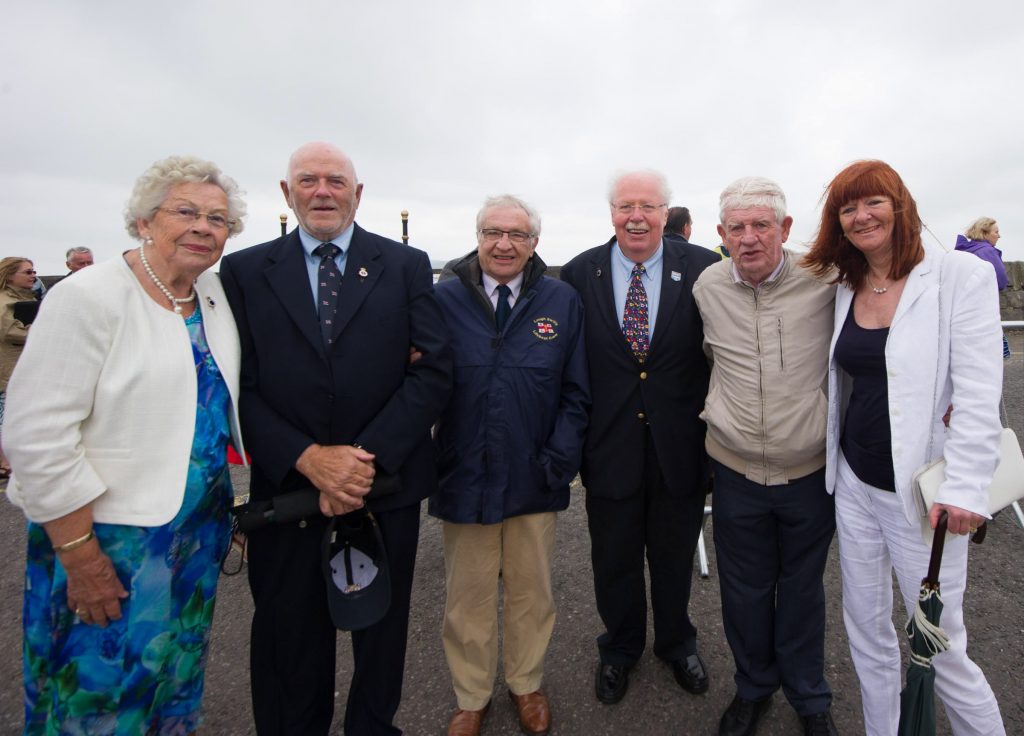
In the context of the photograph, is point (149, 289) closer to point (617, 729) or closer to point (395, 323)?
point (395, 323)

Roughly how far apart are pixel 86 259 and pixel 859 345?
27.4 ft

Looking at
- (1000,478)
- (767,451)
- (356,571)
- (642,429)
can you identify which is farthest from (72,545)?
(1000,478)

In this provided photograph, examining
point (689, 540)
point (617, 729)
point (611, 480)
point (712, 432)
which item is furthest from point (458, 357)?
point (617, 729)

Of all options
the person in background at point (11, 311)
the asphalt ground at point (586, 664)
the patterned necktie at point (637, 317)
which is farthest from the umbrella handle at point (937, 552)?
the person in background at point (11, 311)

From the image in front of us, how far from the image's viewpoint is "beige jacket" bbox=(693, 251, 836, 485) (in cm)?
227

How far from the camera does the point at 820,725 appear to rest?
2385 millimetres

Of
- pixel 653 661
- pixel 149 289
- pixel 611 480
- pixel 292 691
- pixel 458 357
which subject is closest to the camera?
pixel 149 289

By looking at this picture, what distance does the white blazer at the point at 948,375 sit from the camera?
6.02ft

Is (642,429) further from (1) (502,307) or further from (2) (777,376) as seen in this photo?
(1) (502,307)

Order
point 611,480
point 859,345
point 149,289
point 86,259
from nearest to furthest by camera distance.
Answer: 1. point 149,289
2. point 859,345
3. point 611,480
4. point 86,259

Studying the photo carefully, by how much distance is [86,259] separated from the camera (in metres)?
7.26

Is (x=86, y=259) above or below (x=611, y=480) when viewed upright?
above

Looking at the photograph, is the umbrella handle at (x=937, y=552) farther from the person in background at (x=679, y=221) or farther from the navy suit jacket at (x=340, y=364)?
the person in background at (x=679, y=221)

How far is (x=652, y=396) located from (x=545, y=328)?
0.56 m
